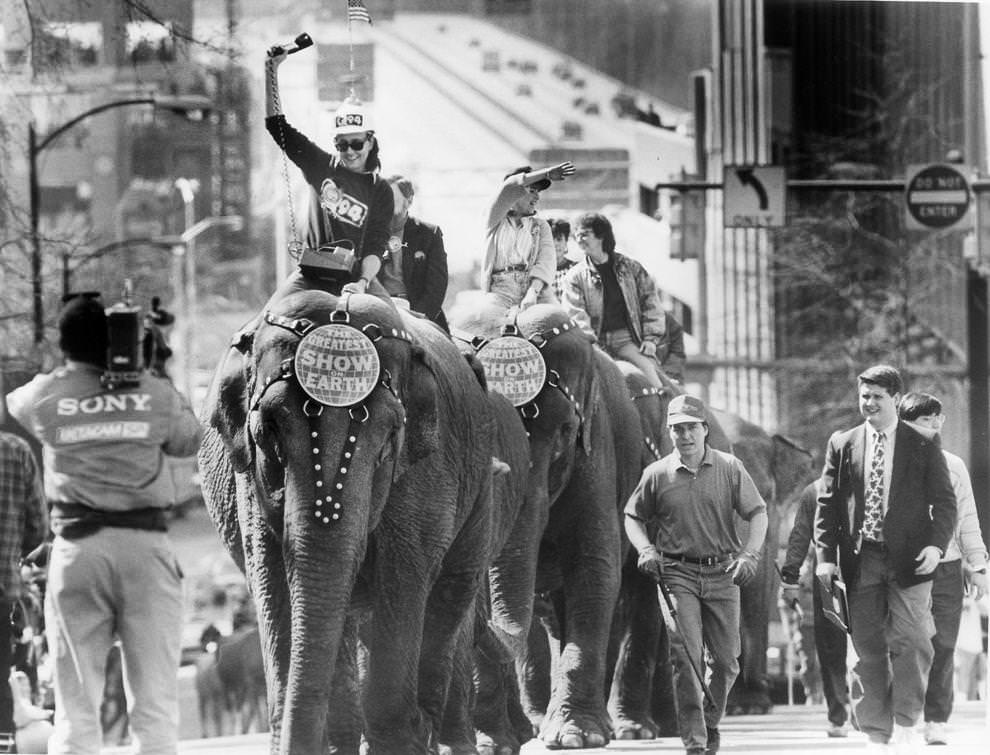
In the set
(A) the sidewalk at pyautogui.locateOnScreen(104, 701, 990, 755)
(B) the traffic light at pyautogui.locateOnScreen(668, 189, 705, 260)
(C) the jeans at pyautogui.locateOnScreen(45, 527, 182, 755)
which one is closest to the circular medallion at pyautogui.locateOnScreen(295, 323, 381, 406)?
(C) the jeans at pyautogui.locateOnScreen(45, 527, 182, 755)

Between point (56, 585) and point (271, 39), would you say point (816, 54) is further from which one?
point (56, 585)

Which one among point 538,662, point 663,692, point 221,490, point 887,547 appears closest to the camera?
point 221,490

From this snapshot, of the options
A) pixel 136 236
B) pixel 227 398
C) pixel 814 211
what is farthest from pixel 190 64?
pixel 227 398

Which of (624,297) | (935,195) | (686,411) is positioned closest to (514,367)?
(686,411)

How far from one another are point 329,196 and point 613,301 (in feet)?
12.6

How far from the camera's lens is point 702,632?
→ 1197 centimetres

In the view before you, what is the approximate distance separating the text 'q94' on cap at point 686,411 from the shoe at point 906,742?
1911 mm

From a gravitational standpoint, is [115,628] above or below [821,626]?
above

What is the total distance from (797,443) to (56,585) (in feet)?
32.4

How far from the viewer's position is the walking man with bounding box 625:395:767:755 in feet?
38.8

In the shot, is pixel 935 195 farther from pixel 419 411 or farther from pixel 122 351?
pixel 122 351

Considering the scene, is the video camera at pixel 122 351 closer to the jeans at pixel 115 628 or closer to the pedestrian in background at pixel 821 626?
the jeans at pixel 115 628

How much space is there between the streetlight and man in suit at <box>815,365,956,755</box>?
5.73 metres

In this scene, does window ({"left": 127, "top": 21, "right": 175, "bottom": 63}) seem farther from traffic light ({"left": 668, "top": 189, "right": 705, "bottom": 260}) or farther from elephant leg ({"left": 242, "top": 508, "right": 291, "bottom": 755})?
elephant leg ({"left": 242, "top": 508, "right": 291, "bottom": 755})
